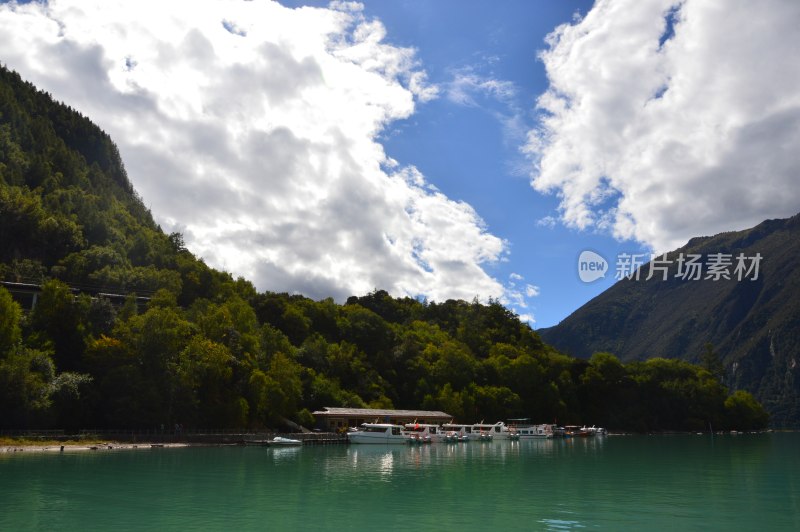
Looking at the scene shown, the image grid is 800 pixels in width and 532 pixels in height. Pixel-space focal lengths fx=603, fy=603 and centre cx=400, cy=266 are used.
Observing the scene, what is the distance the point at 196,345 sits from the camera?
7100 cm

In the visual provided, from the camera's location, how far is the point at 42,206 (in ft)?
343

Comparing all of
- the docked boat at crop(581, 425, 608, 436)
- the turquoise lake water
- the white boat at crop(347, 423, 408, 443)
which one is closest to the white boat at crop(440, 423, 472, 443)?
the white boat at crop(347, 423, 408, 443)

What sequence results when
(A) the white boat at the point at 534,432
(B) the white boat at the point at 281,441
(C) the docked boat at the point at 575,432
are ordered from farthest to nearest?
1. (C) the docked boat at the point at 575,432
2. (A) the white boat at the point at 534,432
3. (B) the white boat at the point at 281,441

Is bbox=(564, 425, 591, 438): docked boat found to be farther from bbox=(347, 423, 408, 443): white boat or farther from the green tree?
the green tree

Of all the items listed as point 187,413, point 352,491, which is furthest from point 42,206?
point 352,491

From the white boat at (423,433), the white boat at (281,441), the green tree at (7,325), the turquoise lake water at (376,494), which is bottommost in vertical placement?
the turquoise lake water at (376,494)

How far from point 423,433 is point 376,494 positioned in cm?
5523

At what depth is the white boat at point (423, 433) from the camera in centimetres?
8411

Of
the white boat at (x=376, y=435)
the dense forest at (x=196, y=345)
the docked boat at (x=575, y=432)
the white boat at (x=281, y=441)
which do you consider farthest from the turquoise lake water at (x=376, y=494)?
the docked boat at (x=575, y=432)

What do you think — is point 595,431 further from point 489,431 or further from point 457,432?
point 457,432

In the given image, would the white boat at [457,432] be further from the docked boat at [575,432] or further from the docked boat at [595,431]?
the docked boat at [595,431]

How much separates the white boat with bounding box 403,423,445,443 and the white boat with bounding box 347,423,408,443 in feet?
4.73

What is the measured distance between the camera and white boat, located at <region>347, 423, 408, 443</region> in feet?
265

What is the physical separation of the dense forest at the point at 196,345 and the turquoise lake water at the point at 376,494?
13357 millimetres
